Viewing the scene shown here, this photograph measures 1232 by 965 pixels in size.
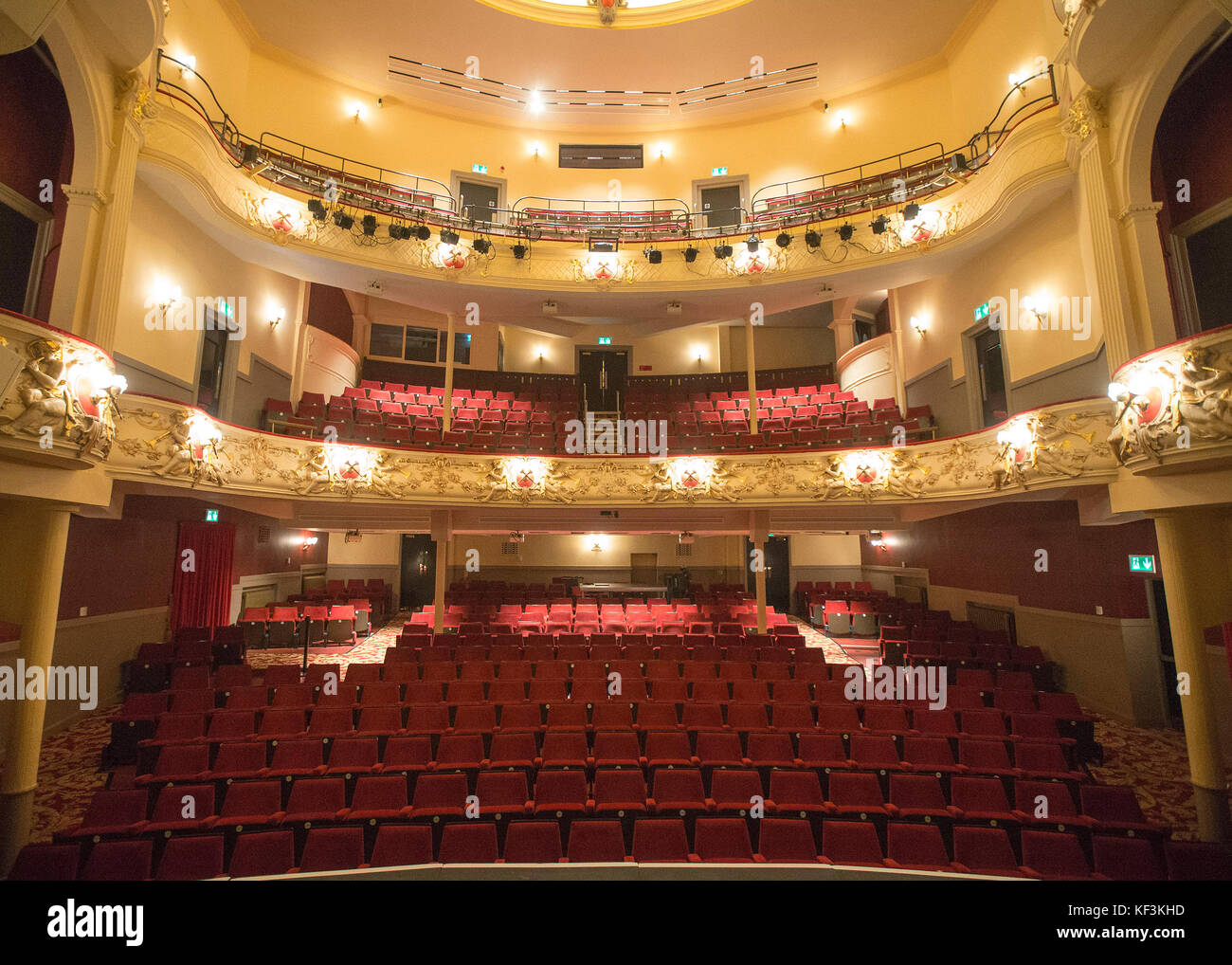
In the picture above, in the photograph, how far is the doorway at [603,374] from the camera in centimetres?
1595

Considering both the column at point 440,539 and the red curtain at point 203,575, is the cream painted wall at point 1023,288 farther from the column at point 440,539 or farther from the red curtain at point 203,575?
the red curtain at point 203,575

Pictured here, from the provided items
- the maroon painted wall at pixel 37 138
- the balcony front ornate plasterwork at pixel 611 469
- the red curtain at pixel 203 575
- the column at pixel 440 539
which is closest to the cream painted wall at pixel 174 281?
the maroon painted wall at pixel 37 138

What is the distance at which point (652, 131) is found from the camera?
12484 millimetres

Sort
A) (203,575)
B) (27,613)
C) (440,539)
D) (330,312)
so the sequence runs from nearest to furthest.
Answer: (27,613) < (203,575) < (440,539) < (330,312)

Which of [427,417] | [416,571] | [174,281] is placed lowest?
[416,571]

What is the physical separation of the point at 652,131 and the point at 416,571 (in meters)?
12.2

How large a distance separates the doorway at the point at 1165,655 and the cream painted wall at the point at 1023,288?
3138 mm

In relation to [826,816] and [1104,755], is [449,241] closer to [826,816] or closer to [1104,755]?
[826,816]

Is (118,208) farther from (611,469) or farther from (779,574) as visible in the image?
(779,574)

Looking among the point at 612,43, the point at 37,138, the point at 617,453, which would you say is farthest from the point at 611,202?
the point at 37,138

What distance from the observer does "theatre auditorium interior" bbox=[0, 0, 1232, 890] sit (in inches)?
167

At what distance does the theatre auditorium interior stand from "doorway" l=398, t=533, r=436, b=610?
77 millimetres
